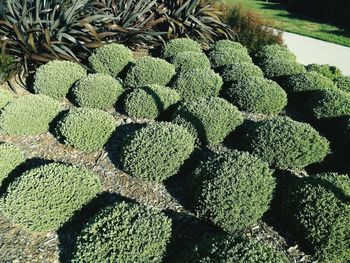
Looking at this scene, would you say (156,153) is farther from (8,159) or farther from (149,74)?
(149,74)

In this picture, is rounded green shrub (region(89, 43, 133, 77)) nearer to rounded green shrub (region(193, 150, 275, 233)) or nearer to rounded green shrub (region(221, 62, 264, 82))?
rounded green shrub (region(221, 62, 264, 82))

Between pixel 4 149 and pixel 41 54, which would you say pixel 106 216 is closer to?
pixel 4 149

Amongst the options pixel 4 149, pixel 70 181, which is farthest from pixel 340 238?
pixel 4 149

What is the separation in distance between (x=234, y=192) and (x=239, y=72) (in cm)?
328

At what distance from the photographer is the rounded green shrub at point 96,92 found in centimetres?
552

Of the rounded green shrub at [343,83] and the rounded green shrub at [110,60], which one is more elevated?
the rounded green shrub at [343,83]

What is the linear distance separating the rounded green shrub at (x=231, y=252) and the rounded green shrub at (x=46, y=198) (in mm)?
1172

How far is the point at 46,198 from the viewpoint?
11.7ft

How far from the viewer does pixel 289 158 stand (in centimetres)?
428

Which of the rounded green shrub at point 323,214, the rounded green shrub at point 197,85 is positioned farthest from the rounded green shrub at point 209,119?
the rounded green shrub at point 323,214

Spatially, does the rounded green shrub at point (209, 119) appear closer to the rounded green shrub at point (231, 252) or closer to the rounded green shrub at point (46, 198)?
the rounded green shrub at point (46, 198)

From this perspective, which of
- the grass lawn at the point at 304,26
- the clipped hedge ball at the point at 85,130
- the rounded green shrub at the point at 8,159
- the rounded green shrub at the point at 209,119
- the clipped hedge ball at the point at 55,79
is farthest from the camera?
the grass lawn at the point at 304,26

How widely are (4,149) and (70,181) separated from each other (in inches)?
40.2

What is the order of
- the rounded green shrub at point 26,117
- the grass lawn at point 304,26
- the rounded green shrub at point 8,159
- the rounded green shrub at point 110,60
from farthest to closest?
the grass lawn at point 304,26 < the rounded green shrub at point 110,60 < the rounded green shrub at point 26,117 < the rounded green shrub at point 8,159
